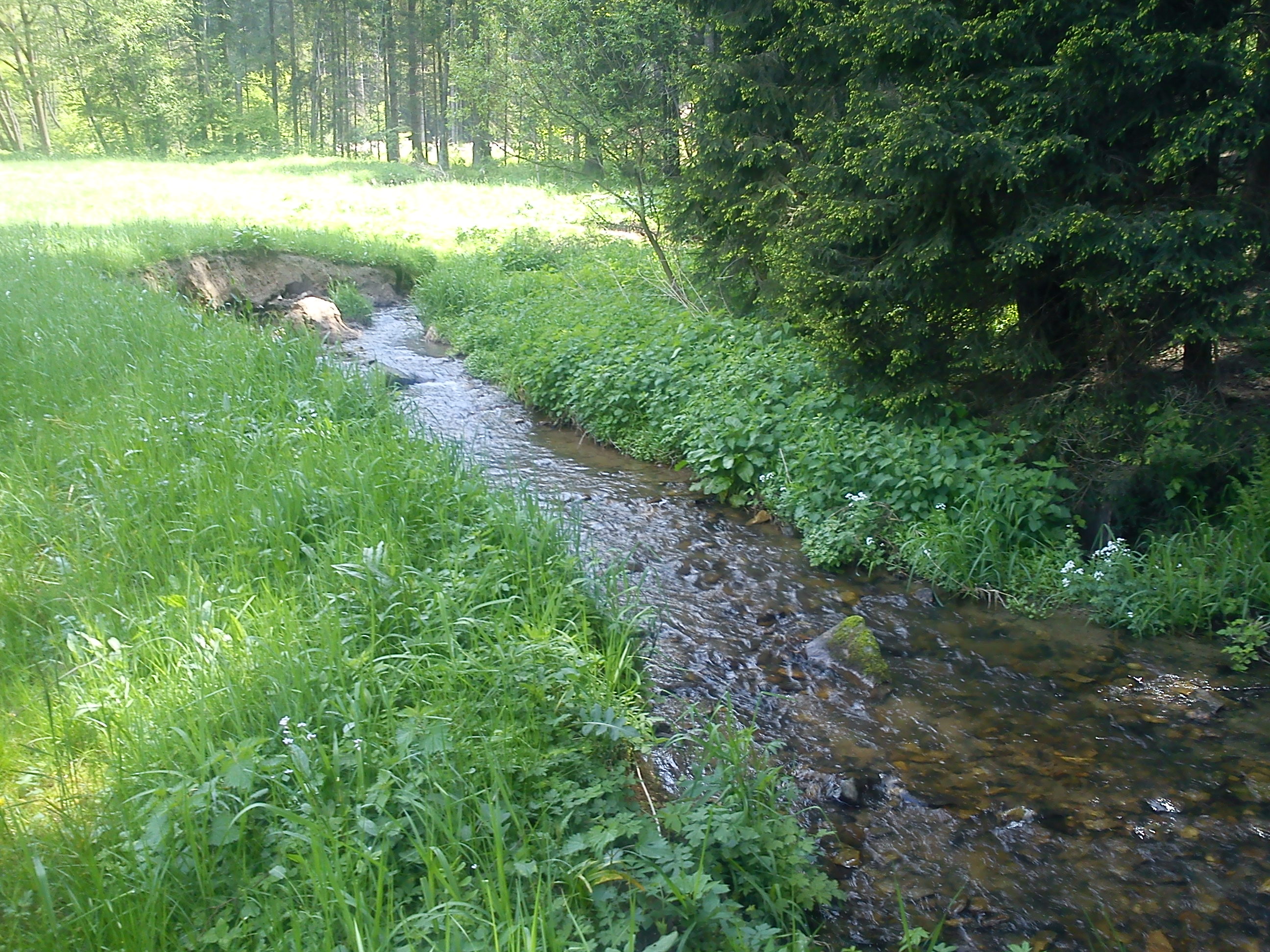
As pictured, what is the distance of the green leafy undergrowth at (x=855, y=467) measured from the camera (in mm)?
5457

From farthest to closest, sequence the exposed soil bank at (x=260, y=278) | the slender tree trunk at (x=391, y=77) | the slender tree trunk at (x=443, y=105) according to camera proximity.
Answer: the slender tree trunk at (x=391, y=77) → the slender tree trunk at (x=443, y=105) → the exposed soil bank at (x=260, y=278)

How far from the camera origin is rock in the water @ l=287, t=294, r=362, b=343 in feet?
43.1

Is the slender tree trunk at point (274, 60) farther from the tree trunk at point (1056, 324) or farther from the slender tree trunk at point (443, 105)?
the tree trunk at point (1056, 324)

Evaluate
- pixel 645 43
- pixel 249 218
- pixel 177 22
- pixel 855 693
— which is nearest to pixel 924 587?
pixel 855 693

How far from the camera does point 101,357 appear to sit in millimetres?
7883

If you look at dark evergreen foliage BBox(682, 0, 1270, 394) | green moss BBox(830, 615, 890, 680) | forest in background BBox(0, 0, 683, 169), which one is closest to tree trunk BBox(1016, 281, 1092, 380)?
dark evergreen foliage BBox(682, 0, 1270, 394)

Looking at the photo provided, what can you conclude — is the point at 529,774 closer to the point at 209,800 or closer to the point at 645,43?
the point at 209,800

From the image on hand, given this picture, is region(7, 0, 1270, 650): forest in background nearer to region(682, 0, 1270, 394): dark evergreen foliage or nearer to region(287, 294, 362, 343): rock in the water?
region(682, 0, 1270, 394): dark evergreen foliage

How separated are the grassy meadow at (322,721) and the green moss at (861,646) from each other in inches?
52.0

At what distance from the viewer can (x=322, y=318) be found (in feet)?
44.4

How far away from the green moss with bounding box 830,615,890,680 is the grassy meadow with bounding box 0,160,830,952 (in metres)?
1.32

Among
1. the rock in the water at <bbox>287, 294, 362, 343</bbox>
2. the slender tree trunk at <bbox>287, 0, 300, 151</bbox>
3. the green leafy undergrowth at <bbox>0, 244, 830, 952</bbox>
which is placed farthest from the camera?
the slender tree trunk at <bbox>287, 0, 300, 151</bbox>

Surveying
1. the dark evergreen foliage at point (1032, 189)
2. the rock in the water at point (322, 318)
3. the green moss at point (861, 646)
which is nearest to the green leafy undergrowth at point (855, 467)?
the dark evergreen foliage at point (1032, 189)

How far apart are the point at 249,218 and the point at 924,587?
16.8 metres
